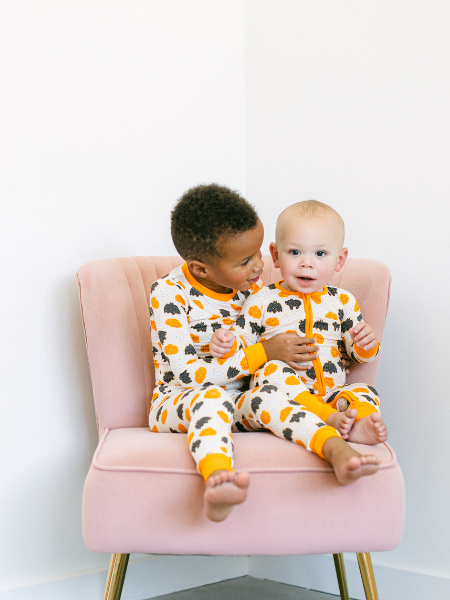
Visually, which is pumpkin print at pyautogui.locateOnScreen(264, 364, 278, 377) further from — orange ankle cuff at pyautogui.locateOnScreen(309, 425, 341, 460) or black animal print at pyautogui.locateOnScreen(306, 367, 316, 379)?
orange ankle cuff at pyautogui.locateOnScreen(309, 425, 341, 460)

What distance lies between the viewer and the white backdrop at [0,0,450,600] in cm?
137

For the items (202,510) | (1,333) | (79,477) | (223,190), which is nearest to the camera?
(202,510)

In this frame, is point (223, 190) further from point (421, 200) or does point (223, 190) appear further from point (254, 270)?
point (421, 200)

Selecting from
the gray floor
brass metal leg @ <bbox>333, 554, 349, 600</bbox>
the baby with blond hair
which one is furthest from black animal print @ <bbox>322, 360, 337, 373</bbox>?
the gray floor

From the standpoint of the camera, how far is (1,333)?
1342mm

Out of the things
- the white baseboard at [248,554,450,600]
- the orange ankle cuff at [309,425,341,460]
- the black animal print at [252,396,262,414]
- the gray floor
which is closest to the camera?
the orange ankle cuff at [309,425,341,460]

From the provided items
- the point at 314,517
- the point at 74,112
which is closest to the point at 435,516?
the point at 314,517

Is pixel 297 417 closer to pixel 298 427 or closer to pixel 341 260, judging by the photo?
pixel 298 427

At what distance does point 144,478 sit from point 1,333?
0.59 m

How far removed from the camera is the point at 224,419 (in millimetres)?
978

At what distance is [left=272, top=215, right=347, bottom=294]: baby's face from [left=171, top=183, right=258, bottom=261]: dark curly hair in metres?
0.08

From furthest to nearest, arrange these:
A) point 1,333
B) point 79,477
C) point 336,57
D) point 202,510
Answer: point 336,57
point 79,477
point 1,333
point 202,510

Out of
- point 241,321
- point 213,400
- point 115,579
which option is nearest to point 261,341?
point 241,321

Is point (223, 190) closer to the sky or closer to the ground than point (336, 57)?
closer to the ground
